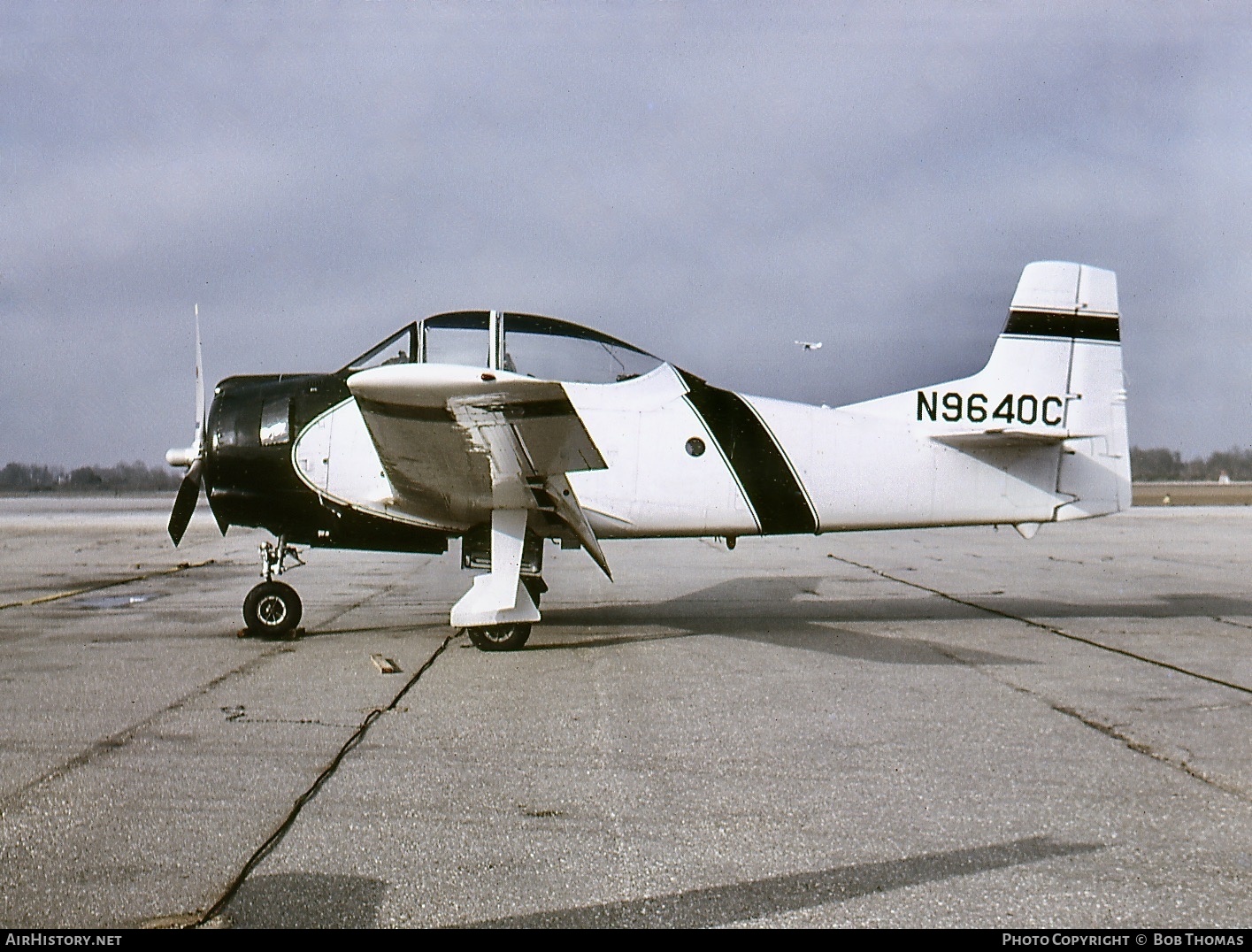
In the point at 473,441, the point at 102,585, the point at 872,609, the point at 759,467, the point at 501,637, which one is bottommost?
the point at 102,585

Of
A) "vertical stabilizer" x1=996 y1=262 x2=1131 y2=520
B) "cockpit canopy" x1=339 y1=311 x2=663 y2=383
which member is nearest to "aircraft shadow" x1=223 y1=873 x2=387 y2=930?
"cockpit canopy" x1=339 y1=311 x2=663 y2=383

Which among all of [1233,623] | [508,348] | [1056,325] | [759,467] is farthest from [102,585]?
[1233,623]

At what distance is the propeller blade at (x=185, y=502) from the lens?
8.60m

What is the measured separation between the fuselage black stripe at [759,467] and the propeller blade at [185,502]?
4527 millimetres

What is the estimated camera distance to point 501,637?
7.39m

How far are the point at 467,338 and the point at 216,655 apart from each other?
304 centimetres

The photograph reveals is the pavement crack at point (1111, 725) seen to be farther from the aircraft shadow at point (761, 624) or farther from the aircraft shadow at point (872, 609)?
Result: the aircraft shadow at point (872, 609)

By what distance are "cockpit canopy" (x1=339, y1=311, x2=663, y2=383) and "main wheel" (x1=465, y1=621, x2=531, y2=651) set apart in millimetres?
2037

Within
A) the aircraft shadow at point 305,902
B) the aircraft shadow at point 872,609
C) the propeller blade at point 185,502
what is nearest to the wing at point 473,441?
the aircraft shadow at point 872,609

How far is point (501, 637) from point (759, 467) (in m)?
2.77

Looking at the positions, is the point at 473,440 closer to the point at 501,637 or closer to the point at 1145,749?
the point at 501,637

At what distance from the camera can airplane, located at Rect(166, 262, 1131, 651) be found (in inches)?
297

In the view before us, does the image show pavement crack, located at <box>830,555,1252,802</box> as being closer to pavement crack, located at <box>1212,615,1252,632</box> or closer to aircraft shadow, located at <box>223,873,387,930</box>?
pavement crack, located at <box>1212,615,1252,632</box>
